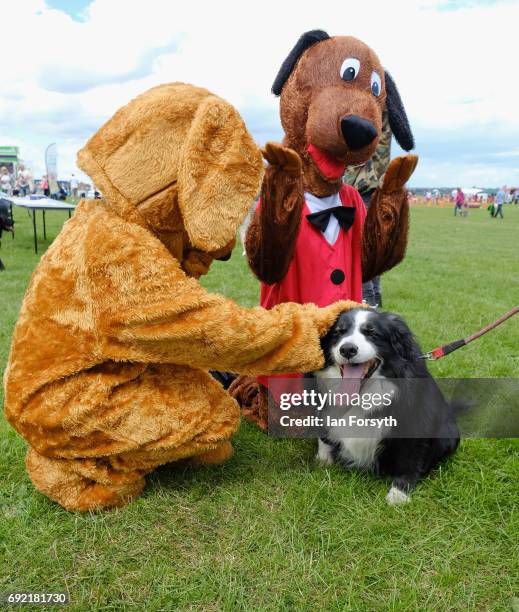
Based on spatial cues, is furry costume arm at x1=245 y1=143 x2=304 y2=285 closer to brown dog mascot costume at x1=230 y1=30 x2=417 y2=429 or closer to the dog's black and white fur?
brown dog mascot costume at x1=230 y1=30 x2=417 y2=429

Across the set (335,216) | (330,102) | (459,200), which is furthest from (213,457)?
(459,200)

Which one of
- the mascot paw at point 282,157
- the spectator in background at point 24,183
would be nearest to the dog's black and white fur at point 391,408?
the mascot paw at point 282,157

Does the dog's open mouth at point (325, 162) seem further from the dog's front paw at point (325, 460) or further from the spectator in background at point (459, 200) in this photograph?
the spectator in background at point (459, 200)

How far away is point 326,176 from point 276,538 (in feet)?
5.66

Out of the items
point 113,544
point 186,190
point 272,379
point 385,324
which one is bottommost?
point 113,544

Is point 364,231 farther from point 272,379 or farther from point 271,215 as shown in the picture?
point 272,379

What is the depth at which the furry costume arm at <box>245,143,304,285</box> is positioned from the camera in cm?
240

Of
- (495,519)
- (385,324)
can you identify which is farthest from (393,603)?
(385,324)

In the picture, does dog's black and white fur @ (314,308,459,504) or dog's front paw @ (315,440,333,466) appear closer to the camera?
dog's black and white fur @ (314,308,459,504)

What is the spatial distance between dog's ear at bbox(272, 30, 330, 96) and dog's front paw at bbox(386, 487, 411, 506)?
209 centimetres

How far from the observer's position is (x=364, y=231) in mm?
2982

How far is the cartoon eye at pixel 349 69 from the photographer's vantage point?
8.68ft

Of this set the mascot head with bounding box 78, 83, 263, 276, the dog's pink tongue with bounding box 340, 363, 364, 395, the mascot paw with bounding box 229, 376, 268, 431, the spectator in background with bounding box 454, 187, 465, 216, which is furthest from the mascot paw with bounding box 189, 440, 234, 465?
the spectator in background with bounding box 454, 187, 465, 216

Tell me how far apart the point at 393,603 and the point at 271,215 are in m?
1.64
